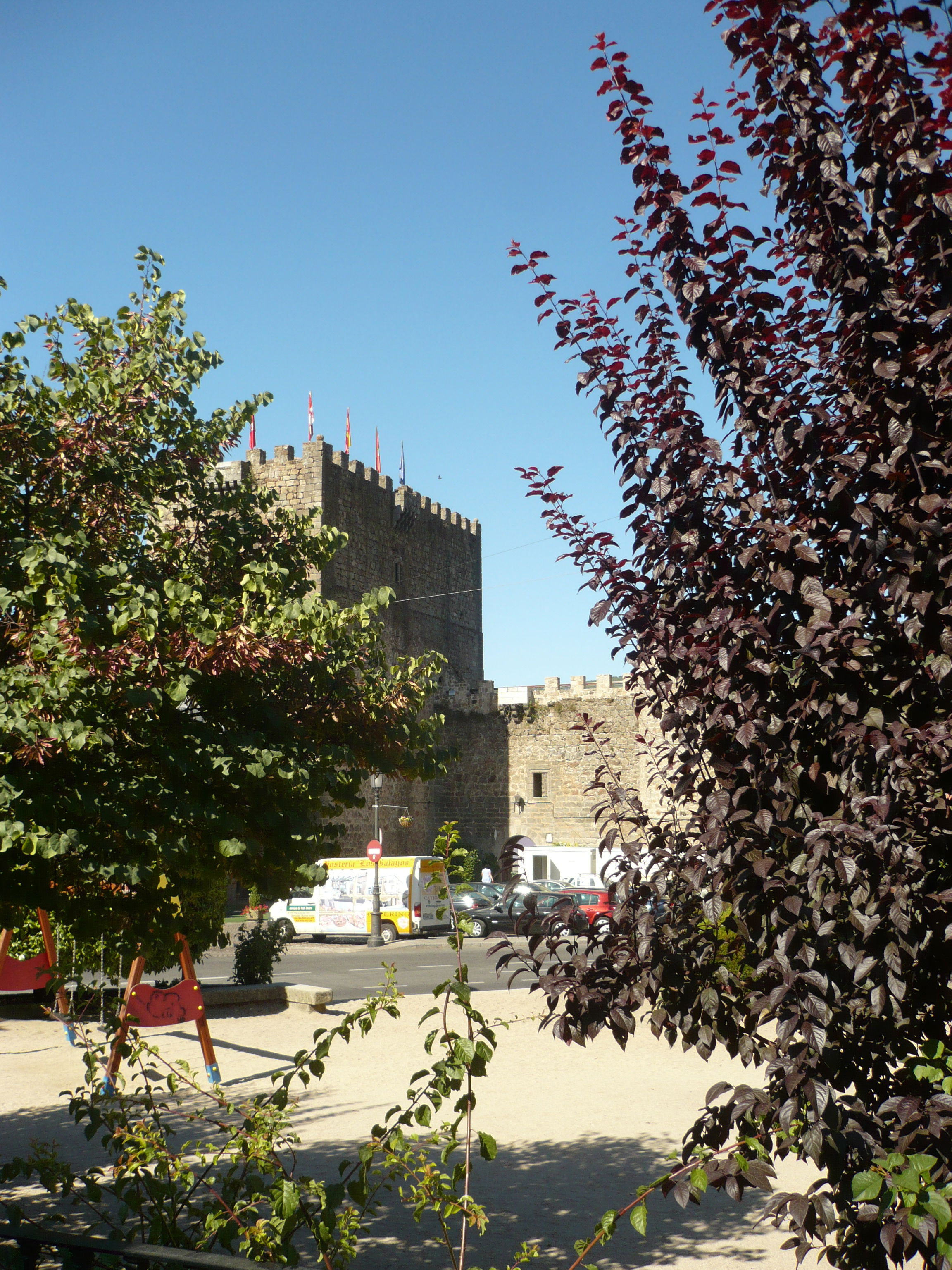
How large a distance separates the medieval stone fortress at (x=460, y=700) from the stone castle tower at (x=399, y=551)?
2.0 inches

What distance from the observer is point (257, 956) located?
51.9ft

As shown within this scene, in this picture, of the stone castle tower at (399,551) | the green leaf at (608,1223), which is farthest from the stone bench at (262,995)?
the stone castle tower at (399,551)

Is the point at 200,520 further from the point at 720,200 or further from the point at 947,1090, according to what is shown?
the point at 947,1090

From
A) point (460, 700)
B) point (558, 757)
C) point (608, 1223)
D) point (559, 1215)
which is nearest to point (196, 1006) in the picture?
point (559, 1215)

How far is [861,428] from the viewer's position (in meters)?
2.56

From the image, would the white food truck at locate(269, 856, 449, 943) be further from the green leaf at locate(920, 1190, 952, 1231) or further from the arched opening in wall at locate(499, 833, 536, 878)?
the green leaf at locate(920, 1190, 952, 1231)

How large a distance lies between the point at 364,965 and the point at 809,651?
20699 millimetres

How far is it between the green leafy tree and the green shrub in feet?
35.5

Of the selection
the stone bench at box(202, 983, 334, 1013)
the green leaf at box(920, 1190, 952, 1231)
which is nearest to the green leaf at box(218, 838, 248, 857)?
the green leaf at box(920, 1190, 952, 1231)

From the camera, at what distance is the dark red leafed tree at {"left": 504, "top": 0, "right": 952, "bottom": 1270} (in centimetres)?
232

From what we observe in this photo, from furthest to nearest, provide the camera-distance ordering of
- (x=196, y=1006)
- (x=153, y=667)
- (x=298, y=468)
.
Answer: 1. (x=298, y=468)
2. (x=196, y=1006)
3. (x=153, y=667)

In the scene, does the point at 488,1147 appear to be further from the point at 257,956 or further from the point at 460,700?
the point at 460,700

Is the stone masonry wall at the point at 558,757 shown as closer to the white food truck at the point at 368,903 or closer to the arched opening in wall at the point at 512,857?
the white food truck at the point at 368,903

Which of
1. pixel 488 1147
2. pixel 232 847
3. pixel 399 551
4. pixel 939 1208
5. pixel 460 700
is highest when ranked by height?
pixel 399 551
